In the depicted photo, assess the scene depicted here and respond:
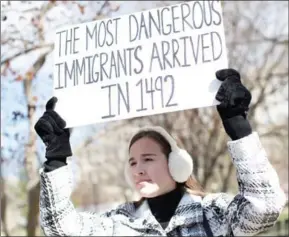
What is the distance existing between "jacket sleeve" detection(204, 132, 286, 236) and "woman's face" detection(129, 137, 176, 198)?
0.99 feet

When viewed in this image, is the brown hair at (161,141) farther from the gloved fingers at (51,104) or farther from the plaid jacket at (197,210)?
the gloved fingers at (51,104)

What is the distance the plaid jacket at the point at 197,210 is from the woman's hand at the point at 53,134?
5 centimetres

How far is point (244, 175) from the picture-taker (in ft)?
5.33

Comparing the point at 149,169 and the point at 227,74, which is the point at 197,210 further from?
the point at 227,74

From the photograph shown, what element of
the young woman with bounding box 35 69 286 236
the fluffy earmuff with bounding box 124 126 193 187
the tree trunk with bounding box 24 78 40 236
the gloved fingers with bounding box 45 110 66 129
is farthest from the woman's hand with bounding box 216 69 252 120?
the tree trunk with bounding box 24 78 40 236

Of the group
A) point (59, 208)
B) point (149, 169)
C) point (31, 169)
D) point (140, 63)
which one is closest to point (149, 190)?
point (149, 169)

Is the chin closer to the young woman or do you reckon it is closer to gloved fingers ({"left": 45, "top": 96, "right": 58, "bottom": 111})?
the young woman

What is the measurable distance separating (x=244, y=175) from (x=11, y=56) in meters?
4.26

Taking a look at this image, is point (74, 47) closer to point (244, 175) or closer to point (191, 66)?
point (191, 66)

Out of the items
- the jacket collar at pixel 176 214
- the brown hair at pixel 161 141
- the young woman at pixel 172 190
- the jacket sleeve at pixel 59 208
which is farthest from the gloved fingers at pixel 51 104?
the jacket collar at pixel 176 214

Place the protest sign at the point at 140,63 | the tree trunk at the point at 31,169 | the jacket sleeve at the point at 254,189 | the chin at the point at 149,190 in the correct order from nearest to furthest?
the jacket sleeve at the point at 254,189, the protest sign at the point at 140,63, the chin at the point at 149,190, the tree trunk at the point at 31,169

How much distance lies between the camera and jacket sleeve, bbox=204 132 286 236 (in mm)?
1613

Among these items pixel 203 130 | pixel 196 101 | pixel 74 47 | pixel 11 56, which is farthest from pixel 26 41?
pixel 196 101

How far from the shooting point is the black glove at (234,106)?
63.9 inches
